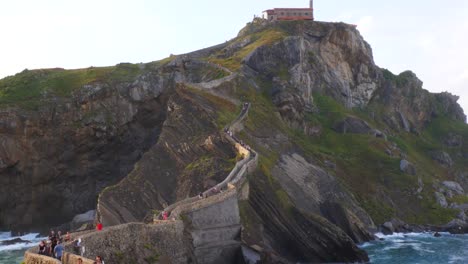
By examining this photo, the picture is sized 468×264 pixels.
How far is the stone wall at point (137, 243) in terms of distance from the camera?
104 feet

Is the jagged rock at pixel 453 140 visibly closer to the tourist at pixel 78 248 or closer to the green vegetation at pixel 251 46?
the green vegetation at pixel 251 46

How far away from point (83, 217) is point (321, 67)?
5824cm

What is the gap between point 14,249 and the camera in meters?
72.9

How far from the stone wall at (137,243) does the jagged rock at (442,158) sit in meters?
91.3

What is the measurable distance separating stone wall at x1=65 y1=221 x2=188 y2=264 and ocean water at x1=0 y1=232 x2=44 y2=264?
104ft

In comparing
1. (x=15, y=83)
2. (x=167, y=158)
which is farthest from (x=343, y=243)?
(x=15, y=83)

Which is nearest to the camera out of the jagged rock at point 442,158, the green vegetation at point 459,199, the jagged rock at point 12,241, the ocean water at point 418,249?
the ocean water at point 418,249

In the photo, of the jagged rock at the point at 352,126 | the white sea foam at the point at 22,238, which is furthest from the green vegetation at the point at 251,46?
the white sea foam at the point at 22,238

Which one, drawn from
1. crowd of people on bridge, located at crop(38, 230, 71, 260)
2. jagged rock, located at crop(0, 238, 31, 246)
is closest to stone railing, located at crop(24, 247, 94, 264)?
crowd of people on bridge, located at crop(38, 230, 71, 260)

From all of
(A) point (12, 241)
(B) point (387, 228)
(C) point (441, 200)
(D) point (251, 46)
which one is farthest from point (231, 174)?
(D) point (251, 46)

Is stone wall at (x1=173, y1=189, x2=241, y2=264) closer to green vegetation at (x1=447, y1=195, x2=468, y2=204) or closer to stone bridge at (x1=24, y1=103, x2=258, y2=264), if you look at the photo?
stone bridge at (x1=24, y1=103, x2=258, y2=264)

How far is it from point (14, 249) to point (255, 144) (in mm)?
35408

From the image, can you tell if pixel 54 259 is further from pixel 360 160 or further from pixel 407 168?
pixel 407 168

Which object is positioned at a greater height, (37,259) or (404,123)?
(37,259)
